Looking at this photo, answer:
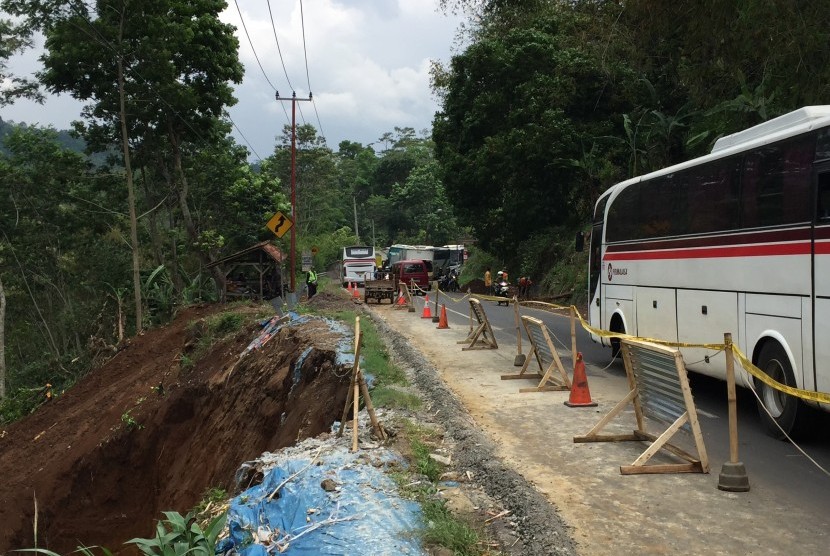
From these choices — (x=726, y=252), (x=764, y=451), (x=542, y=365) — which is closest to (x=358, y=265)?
(x=542, y=365)

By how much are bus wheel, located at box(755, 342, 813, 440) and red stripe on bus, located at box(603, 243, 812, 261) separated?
1.06 m

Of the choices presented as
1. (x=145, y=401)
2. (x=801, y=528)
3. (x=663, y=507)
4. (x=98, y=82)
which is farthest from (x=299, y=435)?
(x=98, y=82)

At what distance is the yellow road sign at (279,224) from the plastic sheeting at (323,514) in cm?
1483

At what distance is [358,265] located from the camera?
49.1 m

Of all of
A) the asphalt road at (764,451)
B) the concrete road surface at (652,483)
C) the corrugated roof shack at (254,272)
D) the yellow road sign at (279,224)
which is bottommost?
the asphalt road at (764,451)

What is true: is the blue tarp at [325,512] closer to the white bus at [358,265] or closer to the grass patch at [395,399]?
the grass patch at [395,399]

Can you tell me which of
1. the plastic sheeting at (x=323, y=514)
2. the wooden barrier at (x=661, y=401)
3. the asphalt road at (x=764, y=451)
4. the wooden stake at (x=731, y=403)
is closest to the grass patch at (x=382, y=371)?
the wooden barrier at (x=661, y=401)

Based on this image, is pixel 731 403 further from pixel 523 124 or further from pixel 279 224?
pixel 523 124

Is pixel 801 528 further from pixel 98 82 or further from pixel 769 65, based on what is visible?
pixel 98 82

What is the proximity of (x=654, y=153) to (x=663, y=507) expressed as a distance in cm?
2424

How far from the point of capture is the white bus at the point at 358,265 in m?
48.9

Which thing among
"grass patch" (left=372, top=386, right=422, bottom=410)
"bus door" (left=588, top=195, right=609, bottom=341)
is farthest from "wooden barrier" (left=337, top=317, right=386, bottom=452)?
"bus door" (left=588, top=195, right=609, bottom=341)

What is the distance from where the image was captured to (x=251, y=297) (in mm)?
30812

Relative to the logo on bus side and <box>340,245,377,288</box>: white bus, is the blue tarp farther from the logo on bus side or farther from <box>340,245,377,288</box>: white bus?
<box>340,245,377,288</box>: white bus
